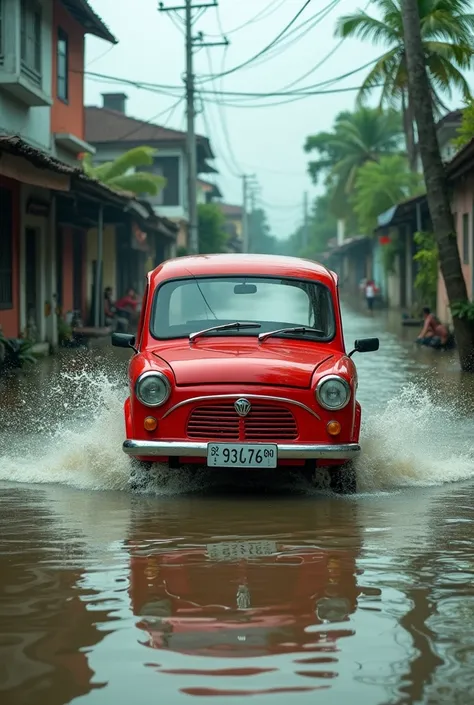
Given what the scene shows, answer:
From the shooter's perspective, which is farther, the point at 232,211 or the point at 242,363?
the point at 232,211

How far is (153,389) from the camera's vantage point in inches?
298

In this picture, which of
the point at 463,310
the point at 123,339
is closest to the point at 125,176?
the point at 463,310

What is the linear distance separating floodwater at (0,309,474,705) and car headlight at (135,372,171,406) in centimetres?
66

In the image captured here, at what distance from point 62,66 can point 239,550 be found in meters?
22.9

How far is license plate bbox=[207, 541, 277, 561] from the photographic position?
19.4 feet

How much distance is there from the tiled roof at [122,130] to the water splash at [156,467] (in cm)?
3664

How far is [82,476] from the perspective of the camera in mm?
8430

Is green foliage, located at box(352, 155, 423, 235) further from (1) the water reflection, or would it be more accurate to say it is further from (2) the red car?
(1) the water reflection

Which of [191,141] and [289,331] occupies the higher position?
[191,141]

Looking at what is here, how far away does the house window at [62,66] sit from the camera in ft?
87.8

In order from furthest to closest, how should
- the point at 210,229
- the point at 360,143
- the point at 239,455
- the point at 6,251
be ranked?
the point at 360,143
the point at 210,229
the point at 6,251
the point at 239,455

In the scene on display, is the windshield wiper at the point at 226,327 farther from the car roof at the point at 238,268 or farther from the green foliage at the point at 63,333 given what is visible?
the green foliage at the point at 63,333

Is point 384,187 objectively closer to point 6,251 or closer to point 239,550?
point 6,251

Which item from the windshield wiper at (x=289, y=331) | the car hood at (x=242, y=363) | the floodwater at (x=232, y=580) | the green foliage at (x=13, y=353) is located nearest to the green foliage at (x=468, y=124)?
the green foliage at (x=13, y=353)
